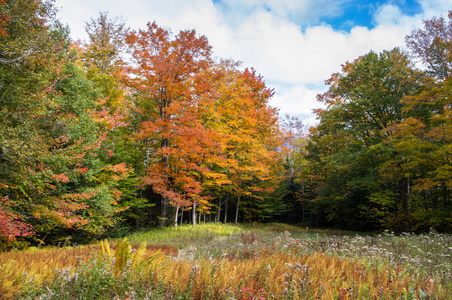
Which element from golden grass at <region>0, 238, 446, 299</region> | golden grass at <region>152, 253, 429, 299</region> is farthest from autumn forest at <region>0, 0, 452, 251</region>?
golden grass at <region>152, 253, 429, 299</region>

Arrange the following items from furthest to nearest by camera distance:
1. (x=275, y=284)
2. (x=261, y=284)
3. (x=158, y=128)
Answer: (x=158, y=128), (x=261, y=284), (x=275, y=284)

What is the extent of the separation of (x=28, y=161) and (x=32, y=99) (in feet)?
6.36

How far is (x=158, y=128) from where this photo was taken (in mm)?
12562

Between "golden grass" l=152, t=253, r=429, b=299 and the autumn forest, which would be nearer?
"golden grass" l=152, t=253, r=429, b=299

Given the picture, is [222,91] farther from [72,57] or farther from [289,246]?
[289,246]

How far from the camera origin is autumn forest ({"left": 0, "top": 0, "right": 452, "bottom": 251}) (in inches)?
293

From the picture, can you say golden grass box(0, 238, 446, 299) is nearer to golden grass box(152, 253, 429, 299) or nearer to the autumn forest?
golden grass box(152, 253, 429, 299)

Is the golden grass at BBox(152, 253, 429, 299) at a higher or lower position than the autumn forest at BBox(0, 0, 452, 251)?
lower

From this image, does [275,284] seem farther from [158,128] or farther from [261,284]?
[158,128]

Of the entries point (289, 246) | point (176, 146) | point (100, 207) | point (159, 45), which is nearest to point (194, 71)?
point (159, 45)

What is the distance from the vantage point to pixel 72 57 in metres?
11.5

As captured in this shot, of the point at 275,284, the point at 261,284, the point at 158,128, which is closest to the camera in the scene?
the point at 275,284

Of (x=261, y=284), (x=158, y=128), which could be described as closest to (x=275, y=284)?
(x=261, y=284)

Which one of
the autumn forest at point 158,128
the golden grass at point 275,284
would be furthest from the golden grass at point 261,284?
the autumn forest at point 158,128
